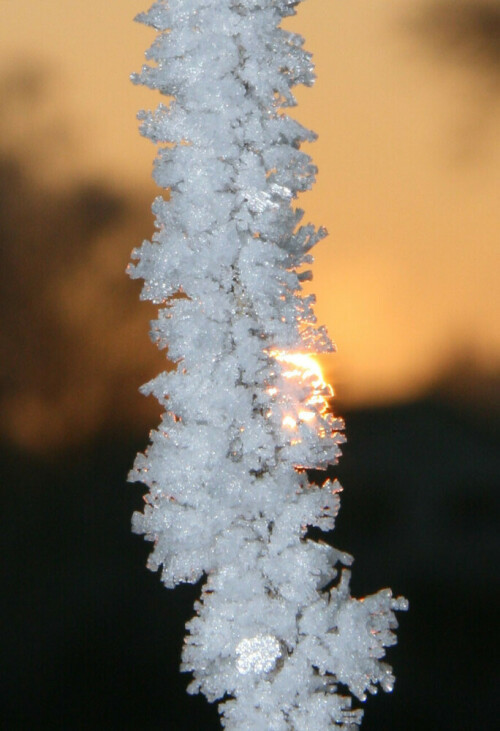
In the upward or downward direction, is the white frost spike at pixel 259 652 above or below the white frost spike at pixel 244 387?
below

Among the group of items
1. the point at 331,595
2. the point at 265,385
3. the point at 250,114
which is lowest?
the point at 331,595

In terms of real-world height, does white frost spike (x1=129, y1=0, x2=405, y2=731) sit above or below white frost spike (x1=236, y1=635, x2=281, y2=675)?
above

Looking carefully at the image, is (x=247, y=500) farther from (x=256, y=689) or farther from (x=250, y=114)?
(x=250, y=114)

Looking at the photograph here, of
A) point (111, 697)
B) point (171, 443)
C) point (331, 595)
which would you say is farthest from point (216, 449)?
point (111, 697)

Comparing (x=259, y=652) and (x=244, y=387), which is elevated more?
(x=244, y=387)
